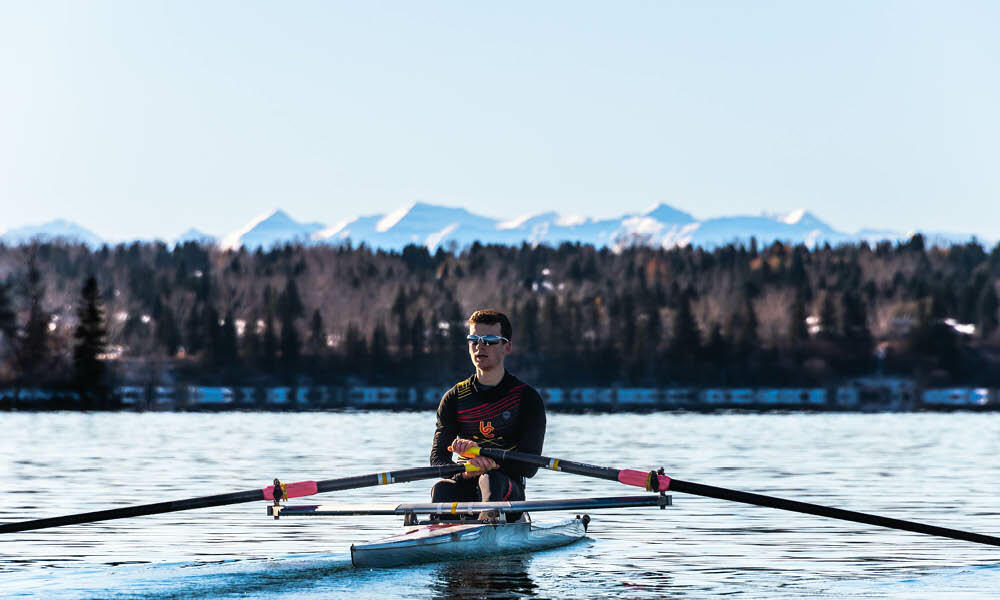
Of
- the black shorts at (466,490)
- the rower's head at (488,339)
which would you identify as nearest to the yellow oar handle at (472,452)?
the black shorts at (466,490)

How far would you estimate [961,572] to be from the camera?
22.5 m

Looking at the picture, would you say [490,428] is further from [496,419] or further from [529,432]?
[529,432]

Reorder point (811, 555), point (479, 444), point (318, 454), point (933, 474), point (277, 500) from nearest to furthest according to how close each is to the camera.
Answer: point (277, 500)
point (479, 444)
point (811, 555)
point (933, 474)
point (318, 454)

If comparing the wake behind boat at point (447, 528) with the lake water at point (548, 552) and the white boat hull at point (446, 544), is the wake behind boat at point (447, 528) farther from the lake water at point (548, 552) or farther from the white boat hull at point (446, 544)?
the lake water at point (548, 552)

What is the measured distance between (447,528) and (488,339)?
8.65 ft

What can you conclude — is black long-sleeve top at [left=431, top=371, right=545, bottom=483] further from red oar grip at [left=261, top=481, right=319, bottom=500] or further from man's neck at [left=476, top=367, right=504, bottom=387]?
red oar grip at [left=261, top=481, right=319, bottom=500]

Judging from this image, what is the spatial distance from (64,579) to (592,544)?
8.81 meters

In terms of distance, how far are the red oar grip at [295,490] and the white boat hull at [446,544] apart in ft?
3.53

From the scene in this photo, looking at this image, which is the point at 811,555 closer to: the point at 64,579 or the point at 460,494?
the point at 460,494

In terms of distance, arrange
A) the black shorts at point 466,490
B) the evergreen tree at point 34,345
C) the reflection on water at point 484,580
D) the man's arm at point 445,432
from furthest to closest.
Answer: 1. the evergreen tree at point 34,345
2. the man's arm at point 445,432
3. the black shorts at point 466,490
4. the reflection on water at point 484,580

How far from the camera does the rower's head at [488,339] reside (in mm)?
21219

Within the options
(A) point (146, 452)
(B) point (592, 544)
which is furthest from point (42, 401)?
(B) point (592, 544)

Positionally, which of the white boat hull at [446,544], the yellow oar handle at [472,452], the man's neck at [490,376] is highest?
the man's neck at [490,376]

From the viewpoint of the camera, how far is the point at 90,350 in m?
160
